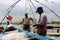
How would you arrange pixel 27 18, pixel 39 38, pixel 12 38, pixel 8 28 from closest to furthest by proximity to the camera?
1. pixel 12 38
2. pixel 39 38
3. pixel 8 28
4. pixel 27 18

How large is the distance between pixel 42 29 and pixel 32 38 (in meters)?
0.86

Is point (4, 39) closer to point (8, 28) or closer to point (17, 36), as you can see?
point (17, 36)

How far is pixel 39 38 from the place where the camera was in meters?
5.57

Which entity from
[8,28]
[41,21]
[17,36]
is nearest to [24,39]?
[17,36]

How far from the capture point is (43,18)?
6125 millimetres

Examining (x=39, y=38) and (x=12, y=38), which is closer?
(x=12, y=38)

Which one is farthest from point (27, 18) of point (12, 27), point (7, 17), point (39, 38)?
point (39, 38)

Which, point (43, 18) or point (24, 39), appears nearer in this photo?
point (24, 39)

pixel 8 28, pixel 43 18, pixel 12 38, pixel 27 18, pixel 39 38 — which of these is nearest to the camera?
pixel 12 38

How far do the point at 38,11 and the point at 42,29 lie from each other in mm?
533

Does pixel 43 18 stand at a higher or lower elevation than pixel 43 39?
higher

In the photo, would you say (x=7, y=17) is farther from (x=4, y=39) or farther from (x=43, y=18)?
(x=4, y=39)

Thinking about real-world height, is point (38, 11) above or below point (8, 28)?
above

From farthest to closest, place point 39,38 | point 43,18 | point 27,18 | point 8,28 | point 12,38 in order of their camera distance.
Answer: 1. point 27,18
2. point 8,28
3. point 43,18
4. point 39,38
5. point 12,38
